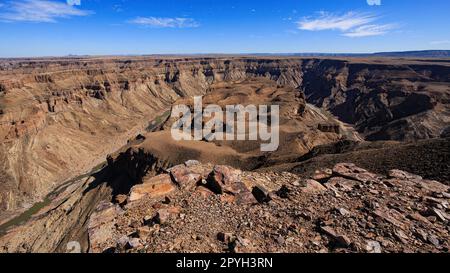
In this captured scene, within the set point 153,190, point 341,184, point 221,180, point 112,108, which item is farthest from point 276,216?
point 112,108

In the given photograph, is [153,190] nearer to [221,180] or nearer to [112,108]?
[221,180]

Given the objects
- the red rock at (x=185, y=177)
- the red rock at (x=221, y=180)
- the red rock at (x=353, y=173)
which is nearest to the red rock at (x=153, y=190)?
the red rock at (x=185, y=177)

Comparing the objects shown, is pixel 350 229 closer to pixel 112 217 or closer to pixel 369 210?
pixel 369 210

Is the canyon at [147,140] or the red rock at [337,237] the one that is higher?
the red rock at [337,237]

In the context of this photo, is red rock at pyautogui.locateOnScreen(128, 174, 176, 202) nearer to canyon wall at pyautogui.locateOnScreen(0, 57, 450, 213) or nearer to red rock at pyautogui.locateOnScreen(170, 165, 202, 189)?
red rock at pyautogui.locateOnScreen(170, 165, 202, 189)

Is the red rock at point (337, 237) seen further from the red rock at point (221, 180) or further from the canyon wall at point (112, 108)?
the canyon wall at point (112, 108)
